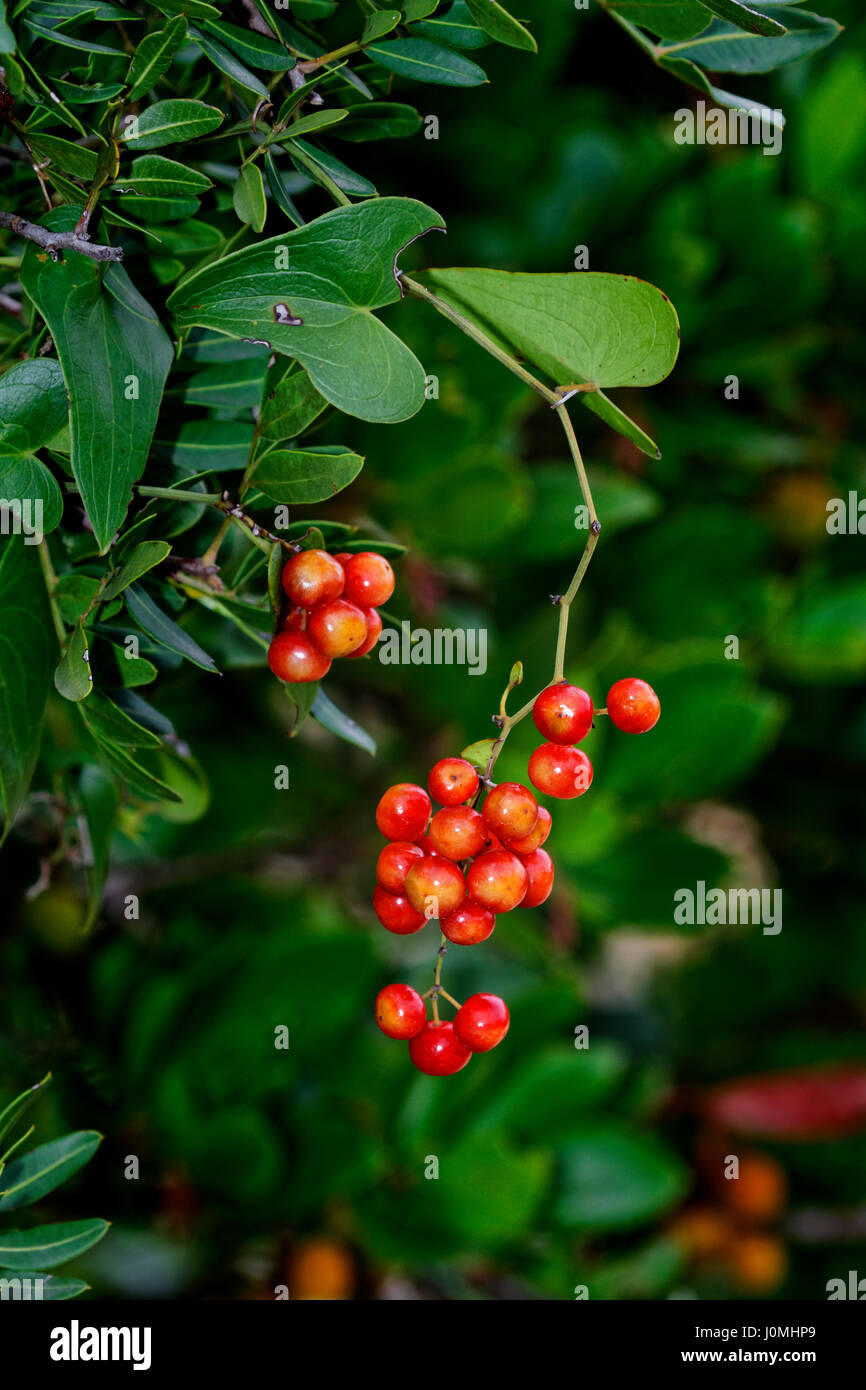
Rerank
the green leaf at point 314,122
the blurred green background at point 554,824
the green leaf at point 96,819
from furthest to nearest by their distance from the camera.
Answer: the blurred green background at point 554,824
the green leaf at point 96,819
the green leaf at point 314,122

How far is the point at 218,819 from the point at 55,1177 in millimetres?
378

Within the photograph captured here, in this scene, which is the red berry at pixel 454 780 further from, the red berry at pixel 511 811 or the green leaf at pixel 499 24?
the green leaf at pixel 499 24

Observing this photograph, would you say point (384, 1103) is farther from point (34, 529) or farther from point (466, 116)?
point (466, 116)

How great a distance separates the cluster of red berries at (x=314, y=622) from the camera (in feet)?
0.90

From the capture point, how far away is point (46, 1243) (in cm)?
30

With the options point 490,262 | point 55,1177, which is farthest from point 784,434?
point 55,1177

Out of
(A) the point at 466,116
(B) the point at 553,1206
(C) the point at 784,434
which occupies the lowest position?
(B) the point at 553,1206

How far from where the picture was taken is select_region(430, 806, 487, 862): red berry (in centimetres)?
29

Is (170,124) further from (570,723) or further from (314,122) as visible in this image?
(570,723)

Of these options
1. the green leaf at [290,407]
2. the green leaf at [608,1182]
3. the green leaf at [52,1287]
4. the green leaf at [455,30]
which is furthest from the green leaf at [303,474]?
the green leaf at [608,1182]
